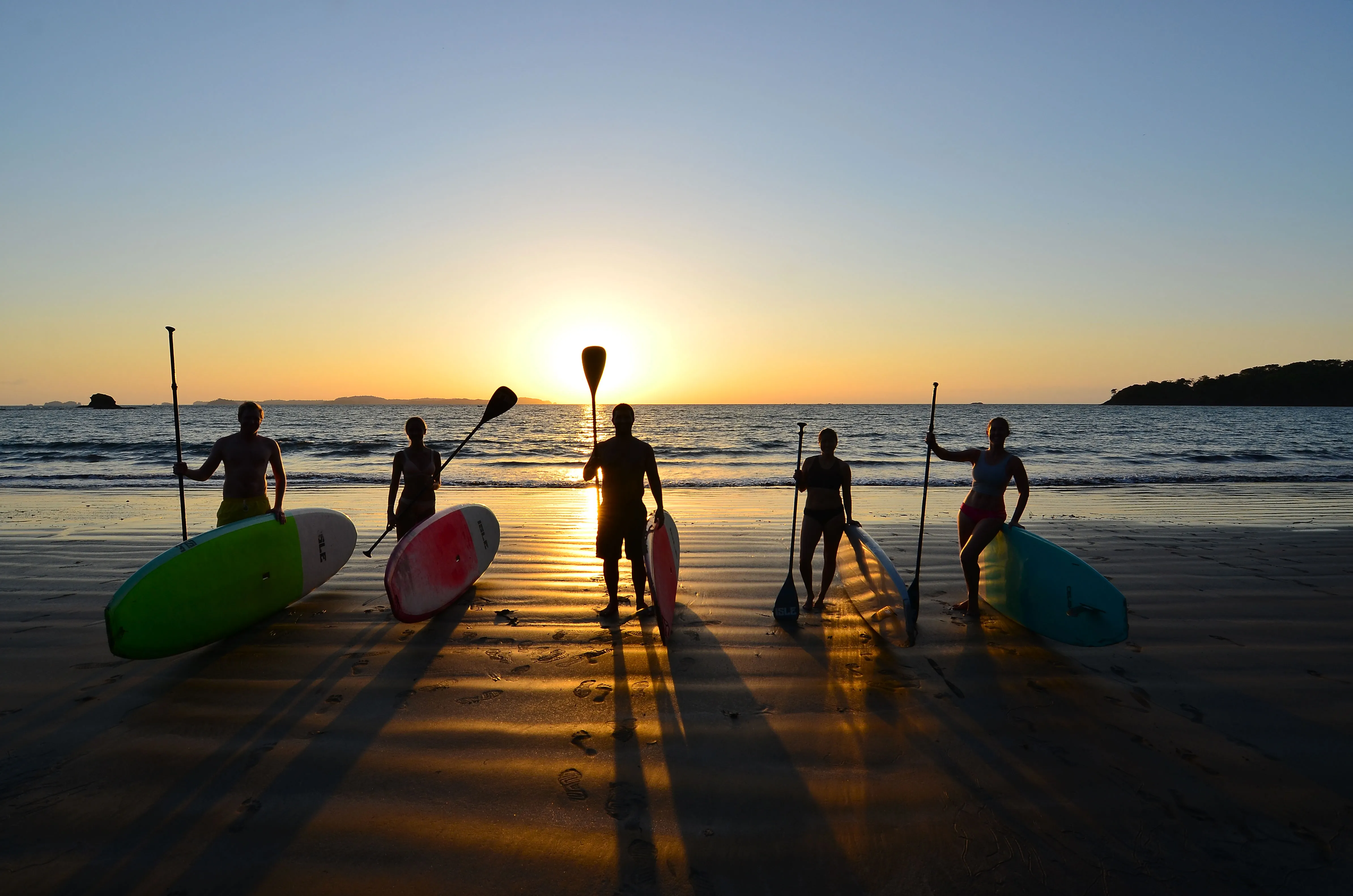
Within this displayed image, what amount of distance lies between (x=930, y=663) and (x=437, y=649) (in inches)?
130

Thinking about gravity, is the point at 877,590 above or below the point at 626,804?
above

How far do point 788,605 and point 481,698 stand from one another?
8.10 ft

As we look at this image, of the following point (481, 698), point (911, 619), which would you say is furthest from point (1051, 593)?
point (481, 698)

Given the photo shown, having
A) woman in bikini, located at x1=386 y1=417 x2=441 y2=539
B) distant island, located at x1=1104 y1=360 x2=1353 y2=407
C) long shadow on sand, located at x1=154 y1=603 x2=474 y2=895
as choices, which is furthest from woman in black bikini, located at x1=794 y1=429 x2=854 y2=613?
distant island, located at x1=1104 y1=360 x2=1353 y2=407

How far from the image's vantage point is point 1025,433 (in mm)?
40219

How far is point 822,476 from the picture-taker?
5418mm

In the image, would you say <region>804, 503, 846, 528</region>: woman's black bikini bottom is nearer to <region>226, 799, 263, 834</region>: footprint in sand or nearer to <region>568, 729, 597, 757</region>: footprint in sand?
<region>568, 729, 597, 757</region>: footprint in sand

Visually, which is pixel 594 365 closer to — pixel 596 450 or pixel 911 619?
pixel 596 450

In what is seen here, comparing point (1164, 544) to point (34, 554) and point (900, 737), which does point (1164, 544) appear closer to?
point (900, 737)

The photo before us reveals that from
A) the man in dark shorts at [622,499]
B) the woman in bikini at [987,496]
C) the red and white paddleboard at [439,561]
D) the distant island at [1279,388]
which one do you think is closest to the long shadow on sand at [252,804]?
the red and white paddleboard at [439,561]

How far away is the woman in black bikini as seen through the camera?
5410 millimetres

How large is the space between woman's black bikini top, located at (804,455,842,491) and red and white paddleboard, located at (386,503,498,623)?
3088mm

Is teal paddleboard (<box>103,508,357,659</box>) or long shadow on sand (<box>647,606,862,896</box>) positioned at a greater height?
teal paddleboard (<box>103,508,357,659</box>)

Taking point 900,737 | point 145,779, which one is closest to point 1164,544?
point 900,737
